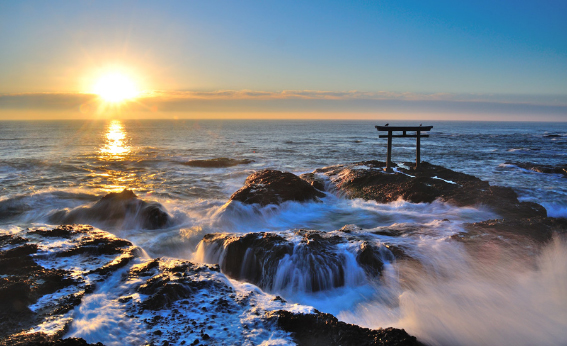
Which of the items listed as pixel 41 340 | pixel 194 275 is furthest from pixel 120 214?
pixel 41 340

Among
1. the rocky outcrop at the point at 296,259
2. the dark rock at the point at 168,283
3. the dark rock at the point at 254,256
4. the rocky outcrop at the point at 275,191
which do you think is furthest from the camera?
the rocky outcrop at the point at 275,191

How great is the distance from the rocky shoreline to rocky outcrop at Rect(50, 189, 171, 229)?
0.04 metres

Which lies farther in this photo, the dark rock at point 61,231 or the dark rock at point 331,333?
the dark rock at point 61,231

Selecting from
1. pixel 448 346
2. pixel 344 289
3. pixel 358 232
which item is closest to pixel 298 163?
pixel 358 232

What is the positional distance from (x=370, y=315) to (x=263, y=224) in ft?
21.6

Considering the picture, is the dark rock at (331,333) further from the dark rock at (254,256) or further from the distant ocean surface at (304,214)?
the dark rock at (254,256)

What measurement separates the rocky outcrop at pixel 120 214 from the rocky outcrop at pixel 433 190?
8.87 meters

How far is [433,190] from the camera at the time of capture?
47.6 ft

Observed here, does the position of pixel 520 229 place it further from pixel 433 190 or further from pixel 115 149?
pixel 115 149

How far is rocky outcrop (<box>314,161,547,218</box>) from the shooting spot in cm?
1223

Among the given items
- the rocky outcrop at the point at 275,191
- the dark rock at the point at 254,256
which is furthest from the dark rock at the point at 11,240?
the rocky outcrop at the point at 275,191

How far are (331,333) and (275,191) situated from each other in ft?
31.7

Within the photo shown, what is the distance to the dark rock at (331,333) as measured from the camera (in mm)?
4832

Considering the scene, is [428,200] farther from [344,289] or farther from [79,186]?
[79,186]
